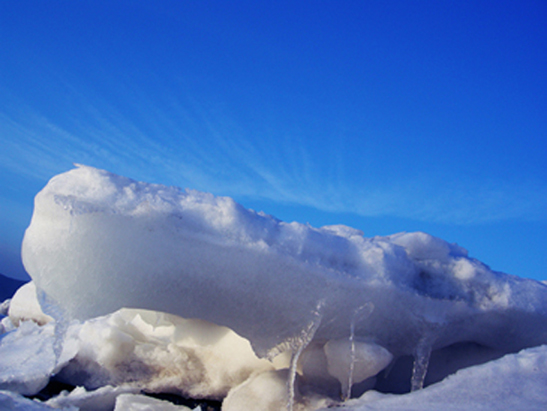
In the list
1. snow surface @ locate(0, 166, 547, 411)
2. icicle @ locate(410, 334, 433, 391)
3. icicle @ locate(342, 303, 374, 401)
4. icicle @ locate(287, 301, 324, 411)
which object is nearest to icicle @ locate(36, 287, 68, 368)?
snow surface @ locate(0, 166, 547, 411)

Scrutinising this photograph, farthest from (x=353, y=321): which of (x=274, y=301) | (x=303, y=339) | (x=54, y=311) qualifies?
(x=54, y=311)

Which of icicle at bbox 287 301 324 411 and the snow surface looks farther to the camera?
icicle at bbox 287 301 324 411

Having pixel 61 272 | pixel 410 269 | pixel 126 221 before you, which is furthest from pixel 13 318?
pixel 410 269

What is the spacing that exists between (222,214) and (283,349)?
0.78 meters

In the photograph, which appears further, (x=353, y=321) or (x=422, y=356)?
(x=422, y=356)

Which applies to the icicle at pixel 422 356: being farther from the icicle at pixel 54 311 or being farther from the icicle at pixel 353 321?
the icicle at pixel 54 311

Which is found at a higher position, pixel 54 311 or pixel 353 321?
pixel 353 321

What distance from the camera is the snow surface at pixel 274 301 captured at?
153 cm

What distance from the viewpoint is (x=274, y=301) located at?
1719 millimetres

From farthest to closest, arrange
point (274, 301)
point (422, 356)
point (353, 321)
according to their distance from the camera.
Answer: point (422, 356) → point (353, 321) → point (274, 301)

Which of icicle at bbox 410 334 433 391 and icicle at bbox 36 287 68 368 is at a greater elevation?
icicle at bbox 410 334 433 391

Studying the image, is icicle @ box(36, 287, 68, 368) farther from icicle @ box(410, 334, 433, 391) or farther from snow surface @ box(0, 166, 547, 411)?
icicle @ box(410, 334, 433, 391)

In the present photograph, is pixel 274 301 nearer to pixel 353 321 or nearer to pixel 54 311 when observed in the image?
pixel 353 321

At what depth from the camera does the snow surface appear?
5.02 feet
